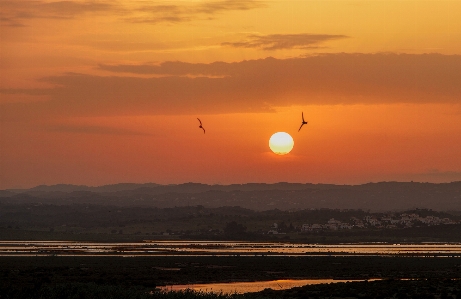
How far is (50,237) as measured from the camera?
19150 centimetres

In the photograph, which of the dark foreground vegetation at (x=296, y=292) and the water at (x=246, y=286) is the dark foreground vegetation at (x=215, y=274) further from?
the water at (x=246, y=286)

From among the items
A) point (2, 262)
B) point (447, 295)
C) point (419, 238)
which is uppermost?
point (419, 238)

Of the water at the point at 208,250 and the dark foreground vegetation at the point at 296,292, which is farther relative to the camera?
the water at the point at 208,250

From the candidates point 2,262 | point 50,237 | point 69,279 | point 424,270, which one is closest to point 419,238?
point 50,237

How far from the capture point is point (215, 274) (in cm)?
8431

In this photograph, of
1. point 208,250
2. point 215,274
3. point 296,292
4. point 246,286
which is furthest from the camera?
point 208,250

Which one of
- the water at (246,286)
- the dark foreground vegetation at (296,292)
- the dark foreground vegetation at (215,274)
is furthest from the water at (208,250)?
the dark foreground vegetation at (296,292)

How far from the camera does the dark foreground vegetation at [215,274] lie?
2219 inches

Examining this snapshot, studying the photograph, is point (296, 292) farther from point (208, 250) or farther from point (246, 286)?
point (208, 250)

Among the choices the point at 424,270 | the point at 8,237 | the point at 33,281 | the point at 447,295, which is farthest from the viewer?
the point at 8,237

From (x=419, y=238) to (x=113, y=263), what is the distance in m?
115

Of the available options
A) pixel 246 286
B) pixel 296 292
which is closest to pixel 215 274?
pixel 246 286

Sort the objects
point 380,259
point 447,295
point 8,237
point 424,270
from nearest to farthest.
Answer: point 447,295 < point 424,270 < point 380,259 < point 8,237

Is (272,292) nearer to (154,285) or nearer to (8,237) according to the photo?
(154,285)
